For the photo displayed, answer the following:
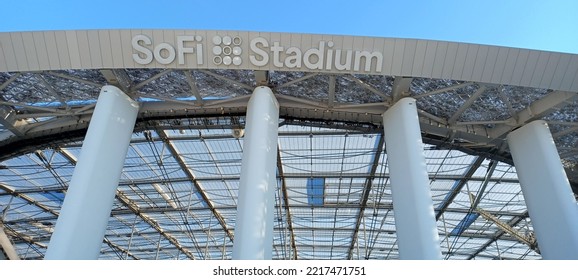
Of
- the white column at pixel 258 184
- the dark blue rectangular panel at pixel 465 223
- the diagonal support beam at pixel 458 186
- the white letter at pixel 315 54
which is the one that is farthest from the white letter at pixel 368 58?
the dark blue rectangular panel at pixel 465 223

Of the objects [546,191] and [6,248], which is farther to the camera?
[6,248]

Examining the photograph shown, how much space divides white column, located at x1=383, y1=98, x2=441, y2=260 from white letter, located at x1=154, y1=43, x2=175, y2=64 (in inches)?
→ 298

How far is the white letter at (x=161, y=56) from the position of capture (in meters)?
11.1

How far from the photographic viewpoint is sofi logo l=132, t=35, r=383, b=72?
1109 centimetres

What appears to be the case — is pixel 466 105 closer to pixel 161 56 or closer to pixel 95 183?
pixel 161 56

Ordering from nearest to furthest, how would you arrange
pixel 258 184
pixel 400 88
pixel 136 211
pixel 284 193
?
1. pixel 258 184
2. pixel 400 88
3. pixel 284 193
4. pixel 136 211

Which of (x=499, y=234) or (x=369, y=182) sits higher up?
(x=499, y=234)

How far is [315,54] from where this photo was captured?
36.9 feet

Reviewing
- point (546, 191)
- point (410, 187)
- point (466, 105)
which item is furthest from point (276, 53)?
point (546, 191)

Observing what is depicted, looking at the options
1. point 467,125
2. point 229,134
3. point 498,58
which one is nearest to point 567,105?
point 467,125

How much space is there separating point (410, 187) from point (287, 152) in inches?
424

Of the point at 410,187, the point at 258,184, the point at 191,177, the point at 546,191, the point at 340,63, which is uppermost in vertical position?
the point at 191,177

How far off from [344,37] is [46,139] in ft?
44.7

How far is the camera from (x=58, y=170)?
23516 mm
